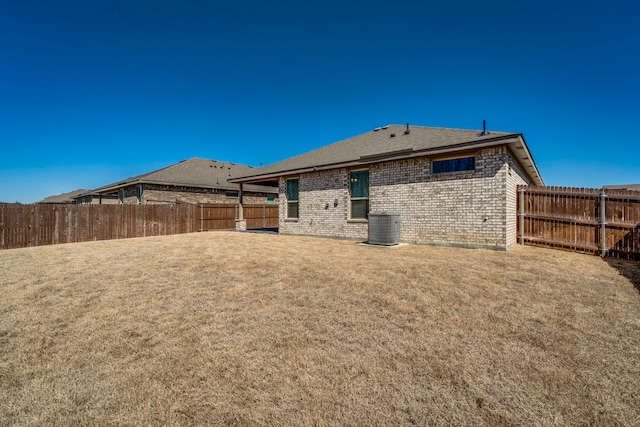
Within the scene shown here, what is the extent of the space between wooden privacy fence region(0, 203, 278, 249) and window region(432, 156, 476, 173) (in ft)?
45.9

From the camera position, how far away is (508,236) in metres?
7.82

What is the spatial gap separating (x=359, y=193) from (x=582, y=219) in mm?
6752

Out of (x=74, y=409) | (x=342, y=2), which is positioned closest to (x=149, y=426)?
(x=74, y=409)

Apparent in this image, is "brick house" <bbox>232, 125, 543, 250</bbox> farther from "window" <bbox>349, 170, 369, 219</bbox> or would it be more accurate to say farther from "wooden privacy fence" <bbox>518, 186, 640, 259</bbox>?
"wooden privacy fence" <bbox>518, 186, 640, 259</bbox>

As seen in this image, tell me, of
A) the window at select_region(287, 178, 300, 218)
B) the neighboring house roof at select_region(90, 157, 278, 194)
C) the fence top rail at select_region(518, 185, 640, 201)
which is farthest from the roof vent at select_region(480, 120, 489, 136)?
the neighboring house roof at select_region(90, 157, 278, 194)

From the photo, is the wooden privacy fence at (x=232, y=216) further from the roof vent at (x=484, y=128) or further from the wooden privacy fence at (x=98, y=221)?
the roof vent at (x=484, y=128)

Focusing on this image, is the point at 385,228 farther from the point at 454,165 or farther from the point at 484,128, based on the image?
the point at 484,128

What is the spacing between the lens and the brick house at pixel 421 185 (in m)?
7.84

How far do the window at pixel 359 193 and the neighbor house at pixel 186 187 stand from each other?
8660mm

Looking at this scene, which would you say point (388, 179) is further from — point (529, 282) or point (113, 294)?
point (113, 294)

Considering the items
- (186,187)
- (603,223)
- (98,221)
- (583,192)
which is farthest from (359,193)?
(186,187)

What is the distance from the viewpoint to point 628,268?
6.05m

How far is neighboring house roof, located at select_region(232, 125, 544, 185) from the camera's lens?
309 inches

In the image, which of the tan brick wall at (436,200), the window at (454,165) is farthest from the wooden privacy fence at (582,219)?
the window at (454,165)
